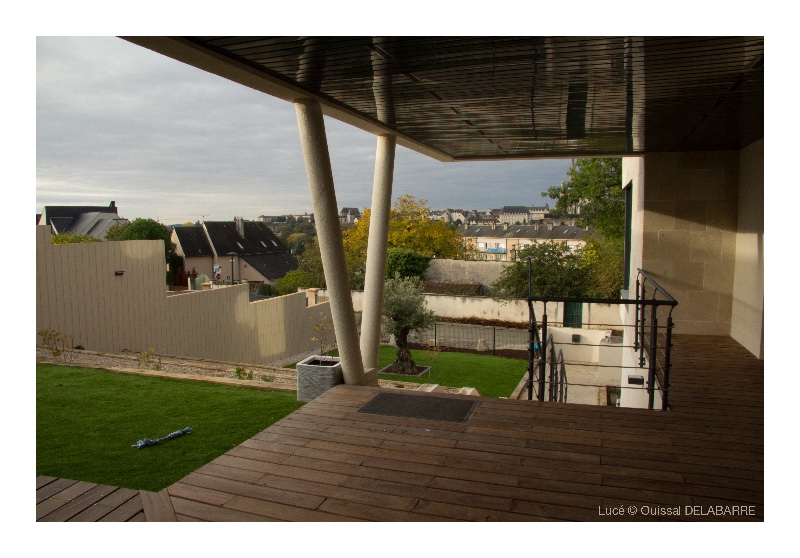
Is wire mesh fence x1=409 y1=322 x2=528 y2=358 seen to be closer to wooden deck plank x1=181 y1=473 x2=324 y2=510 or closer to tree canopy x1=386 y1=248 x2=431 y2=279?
tree canopy x1=386 y1=248 x2=431 y2=279

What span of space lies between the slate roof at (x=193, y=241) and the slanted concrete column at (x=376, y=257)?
73.6ft

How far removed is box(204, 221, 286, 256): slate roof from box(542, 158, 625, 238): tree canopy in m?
16.0

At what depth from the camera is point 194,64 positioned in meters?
3.32

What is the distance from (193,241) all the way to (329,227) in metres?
23.9

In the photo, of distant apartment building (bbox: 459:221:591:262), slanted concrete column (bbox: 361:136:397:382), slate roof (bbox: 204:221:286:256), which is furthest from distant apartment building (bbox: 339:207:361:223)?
slanted concrete column (bbox: 361:136:397:382)

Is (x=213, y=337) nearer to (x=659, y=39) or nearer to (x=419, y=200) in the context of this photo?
(x=659, y=39)

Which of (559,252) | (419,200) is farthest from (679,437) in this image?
(419,200)

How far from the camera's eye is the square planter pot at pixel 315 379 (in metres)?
4.98

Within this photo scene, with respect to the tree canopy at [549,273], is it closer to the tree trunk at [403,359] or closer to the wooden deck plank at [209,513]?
the tree trunk at [403,359]

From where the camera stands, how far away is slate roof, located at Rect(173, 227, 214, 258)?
2622 centimetres

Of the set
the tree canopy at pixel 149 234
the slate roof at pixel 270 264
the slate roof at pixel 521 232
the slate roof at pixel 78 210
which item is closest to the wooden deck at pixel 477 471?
the slate roof at pixel 78 210

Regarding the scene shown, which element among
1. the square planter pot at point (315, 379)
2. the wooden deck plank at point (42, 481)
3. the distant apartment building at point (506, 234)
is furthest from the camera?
the distant apartment building at point (506, 234)

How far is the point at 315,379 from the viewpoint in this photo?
5.01 m
